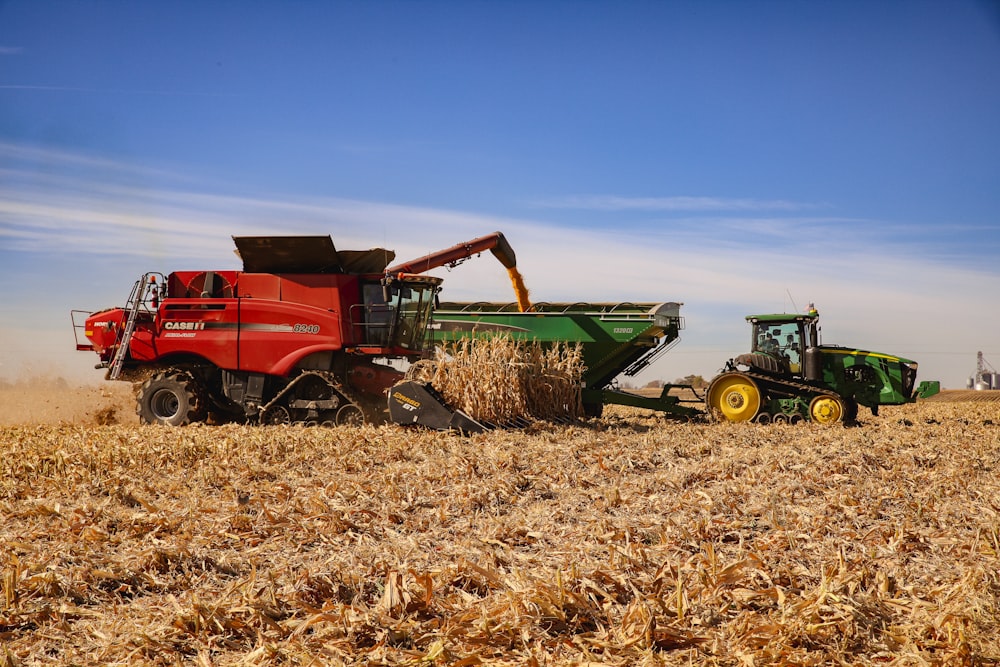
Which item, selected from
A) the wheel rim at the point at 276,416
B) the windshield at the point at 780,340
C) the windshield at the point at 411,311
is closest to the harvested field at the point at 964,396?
the windshield at the point at 780,340

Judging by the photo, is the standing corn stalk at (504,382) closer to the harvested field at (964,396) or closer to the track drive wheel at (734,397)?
the track drive wheel at (734,397)

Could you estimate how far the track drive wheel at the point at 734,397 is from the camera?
14.8 m

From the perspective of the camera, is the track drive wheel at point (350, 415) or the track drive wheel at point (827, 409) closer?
the track drive wheel at point (350, 415)

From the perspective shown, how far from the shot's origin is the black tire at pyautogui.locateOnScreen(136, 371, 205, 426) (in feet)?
43.0

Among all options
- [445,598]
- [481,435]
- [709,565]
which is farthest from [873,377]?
[445,598]

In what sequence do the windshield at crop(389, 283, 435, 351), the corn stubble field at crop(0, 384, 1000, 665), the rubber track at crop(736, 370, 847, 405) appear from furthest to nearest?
the rubber track at crop(736, 370, 847, 405) → the windshield at crop(389, 283, 435, 351) → the corn stubble field at crop(0, 384, 1000, 665)

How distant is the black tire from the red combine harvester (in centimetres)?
2

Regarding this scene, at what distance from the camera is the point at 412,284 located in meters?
13.2

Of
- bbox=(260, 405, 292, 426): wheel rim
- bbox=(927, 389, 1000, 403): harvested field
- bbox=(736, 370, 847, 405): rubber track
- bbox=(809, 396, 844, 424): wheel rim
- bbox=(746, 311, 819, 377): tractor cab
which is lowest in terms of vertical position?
bbox=(927, 389, 1000, 403): harvested field

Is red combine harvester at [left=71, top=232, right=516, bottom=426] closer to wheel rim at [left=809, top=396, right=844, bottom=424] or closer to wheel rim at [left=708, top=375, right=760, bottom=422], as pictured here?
wheel rim at [left=708, top=375, right=760, bottom=422]

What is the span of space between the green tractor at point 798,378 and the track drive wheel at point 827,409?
17 centimetres

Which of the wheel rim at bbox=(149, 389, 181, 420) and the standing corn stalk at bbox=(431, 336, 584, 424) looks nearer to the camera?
the standing corn stalk at bbox=(431, 336, 584, 424)

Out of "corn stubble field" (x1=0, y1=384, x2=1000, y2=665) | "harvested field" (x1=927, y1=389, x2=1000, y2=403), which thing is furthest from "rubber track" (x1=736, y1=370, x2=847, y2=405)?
"harvested field" (x1=927, y1=389, x2=1000, y2=403)

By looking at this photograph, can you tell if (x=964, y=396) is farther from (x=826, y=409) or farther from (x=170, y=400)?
(x=170, y=400)
